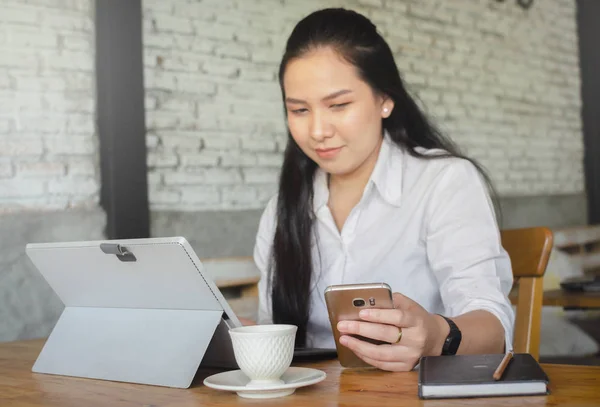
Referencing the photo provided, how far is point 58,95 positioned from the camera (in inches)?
112

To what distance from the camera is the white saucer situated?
1.04 meters

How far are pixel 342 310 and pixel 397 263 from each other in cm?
64

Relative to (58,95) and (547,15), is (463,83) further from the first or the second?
(58,95)

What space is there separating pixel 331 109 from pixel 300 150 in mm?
335

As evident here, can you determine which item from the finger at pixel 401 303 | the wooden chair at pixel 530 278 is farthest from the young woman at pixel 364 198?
the finger at pixel 401 303

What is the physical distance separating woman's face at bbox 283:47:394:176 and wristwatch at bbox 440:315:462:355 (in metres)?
0.59

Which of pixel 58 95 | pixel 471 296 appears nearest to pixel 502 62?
pixel 58 95

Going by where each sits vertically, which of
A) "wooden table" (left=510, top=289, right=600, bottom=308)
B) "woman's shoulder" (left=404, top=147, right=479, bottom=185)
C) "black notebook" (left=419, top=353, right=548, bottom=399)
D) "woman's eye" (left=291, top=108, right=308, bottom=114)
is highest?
"woman's eye" (left=291, top=108, right=308, bottom=114)

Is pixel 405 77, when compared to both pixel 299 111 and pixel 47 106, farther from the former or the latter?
pixel 299 111

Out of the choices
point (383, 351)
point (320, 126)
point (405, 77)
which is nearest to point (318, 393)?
point (383, 351)

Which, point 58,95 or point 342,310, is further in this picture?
point 58,95

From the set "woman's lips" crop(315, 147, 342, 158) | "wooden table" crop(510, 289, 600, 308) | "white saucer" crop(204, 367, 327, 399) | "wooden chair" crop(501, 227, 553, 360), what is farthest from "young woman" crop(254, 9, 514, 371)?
"wooden table" crop(510, 289, 600, 308)

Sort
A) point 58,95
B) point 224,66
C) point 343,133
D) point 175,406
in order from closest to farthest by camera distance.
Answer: point 175,406 < point 343,133 < point 58,95 < point 224,66

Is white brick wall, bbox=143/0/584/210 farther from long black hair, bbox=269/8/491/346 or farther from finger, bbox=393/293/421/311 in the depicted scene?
finger, bbox=393/293/421/311
